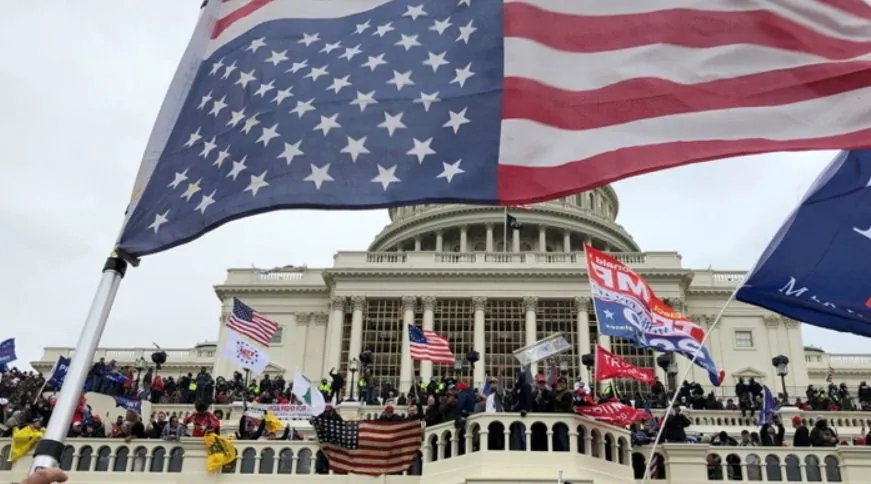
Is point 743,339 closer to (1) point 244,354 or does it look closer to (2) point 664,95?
(1) point 244,354

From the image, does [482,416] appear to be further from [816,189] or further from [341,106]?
[341,106]

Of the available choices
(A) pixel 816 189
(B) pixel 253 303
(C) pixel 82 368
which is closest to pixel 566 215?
(B) pixel 253 303

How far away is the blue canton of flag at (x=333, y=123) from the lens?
7.71m

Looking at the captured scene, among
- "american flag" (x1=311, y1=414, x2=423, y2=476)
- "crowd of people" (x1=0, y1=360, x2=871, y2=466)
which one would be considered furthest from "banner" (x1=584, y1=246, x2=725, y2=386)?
"american flag" (x1=311, y1=414, x2=423, y2=476)

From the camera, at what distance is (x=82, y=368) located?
604cm

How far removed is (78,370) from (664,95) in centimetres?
489

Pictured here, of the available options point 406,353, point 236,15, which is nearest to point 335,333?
point 406,353

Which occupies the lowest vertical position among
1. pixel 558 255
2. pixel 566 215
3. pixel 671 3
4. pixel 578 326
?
pixel 671 3

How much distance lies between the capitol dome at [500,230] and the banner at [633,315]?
57.9 m

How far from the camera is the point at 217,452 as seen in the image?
19.6 metres

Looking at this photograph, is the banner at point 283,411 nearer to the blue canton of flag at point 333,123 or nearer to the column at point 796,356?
the blue canton of flag at point 333,123

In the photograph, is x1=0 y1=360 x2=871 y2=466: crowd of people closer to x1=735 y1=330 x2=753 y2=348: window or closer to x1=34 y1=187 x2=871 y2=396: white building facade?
x1=34 y1=187 x2=871 y2=396: white building facade

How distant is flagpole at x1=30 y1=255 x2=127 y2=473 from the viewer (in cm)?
546

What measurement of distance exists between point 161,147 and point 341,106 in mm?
1615
